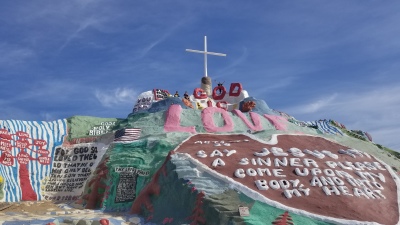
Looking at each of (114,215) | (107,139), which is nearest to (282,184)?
(114,215)

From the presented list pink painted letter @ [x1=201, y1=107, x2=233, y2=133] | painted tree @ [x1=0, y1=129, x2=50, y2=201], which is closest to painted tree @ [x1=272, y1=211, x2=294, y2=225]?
pink painted letter @ [x1=201, y1=107, x2=233, y2=133]

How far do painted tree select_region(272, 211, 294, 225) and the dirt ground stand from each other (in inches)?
260

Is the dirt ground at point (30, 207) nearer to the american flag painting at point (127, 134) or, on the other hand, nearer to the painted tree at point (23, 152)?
the painted tree at point (23, 152)

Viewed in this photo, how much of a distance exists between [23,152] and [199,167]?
23.9ft

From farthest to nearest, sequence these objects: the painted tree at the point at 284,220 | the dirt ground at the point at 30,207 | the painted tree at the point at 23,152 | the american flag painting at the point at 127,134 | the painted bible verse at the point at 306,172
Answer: the american flag painting at the point at 127,134, the painted tree at the point at 23,152, the dirt ground at the point at 30,207, the painted bible verse at the point at 306,172, the painted tree at the point at 284,220

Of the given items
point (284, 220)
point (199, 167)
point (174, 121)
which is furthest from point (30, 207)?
point (284, 220)

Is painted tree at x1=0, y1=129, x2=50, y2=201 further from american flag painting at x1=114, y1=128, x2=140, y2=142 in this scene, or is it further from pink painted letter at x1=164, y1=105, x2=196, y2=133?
pink painted letter at x1=164, y1=105, x2=196, y2=133

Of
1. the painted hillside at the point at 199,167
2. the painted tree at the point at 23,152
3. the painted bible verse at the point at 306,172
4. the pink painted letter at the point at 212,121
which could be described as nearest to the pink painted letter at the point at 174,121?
the painted hillside at the point at 199,167

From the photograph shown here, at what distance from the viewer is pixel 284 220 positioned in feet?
33.1

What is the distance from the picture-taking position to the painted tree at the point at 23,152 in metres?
15.6

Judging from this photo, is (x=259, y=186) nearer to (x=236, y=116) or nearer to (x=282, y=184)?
(x=282, y=184)

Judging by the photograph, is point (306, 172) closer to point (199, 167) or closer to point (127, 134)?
point (199, 167)

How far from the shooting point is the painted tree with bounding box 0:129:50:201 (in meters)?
15.6

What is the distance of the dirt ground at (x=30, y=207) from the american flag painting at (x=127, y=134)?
9.37 feet
